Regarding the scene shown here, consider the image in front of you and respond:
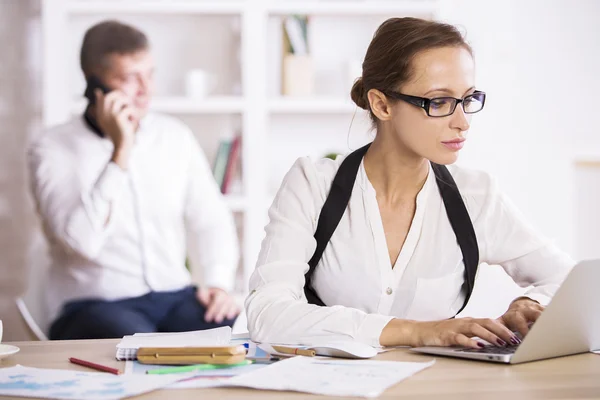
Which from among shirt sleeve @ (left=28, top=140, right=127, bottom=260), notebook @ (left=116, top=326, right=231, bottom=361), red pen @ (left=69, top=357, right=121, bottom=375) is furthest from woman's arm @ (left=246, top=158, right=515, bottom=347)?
shirt sleeve @ (left=28, top=140, right=127, bottom=260)

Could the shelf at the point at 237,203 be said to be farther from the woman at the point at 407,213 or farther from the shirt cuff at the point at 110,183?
the woman at the point at 407,213

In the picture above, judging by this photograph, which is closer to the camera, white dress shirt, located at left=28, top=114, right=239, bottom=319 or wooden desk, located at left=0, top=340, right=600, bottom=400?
wooden desk, located at left=0, top=340, right=600, bottom=400

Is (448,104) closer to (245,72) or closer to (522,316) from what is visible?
(522,316)

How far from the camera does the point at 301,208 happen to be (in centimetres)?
186

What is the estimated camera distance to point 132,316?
3.09m

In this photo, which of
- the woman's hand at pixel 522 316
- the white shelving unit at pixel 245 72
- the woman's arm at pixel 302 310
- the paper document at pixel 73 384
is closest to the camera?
the paper document at pixel 73 384

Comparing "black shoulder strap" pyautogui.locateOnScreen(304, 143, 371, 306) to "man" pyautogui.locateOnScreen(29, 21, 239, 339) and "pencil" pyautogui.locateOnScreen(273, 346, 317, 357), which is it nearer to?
"pencil" pyautogui.locateOnScreen(273, 346, 317, 357)

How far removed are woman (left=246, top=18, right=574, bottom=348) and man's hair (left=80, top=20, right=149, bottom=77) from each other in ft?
7.06

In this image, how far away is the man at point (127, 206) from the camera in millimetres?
3320

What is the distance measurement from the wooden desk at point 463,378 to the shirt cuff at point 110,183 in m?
2.04

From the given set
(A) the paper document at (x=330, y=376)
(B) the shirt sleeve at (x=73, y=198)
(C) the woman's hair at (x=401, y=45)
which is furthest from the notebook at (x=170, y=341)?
(B) the shirt sleeve at (x=73, y=198)

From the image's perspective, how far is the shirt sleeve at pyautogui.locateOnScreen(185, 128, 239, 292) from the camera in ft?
11.3

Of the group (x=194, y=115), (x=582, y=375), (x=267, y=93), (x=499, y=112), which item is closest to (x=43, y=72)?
(x=194, y=115)

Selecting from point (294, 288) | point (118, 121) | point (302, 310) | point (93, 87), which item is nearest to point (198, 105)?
point (118, 121)
